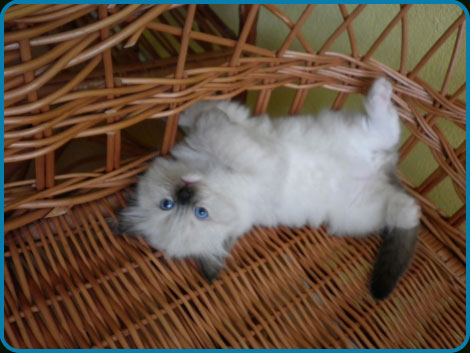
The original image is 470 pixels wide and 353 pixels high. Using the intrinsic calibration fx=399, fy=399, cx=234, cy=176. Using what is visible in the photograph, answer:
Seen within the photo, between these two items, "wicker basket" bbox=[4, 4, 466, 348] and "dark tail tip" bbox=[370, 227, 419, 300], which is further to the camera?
"dark tail tip" bbox=[370, 227, 419, 300]

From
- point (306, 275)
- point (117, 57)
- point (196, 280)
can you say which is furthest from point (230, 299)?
point (117, 57)

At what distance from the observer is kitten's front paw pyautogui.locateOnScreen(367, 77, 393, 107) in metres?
1.09

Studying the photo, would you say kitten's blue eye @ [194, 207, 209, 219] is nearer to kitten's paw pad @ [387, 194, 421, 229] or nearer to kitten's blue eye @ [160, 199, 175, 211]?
kitten's blue eye @ [160, 199, 175, 211]

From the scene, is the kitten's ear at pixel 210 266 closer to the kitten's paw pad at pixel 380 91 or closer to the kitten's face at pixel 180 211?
the kitten's face at pixel 180 211

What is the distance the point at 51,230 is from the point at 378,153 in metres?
0.94

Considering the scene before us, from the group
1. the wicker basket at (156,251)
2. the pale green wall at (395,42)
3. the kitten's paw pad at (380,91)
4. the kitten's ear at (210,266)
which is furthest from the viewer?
the pale green wall at (395,42)

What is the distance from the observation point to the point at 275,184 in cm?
112

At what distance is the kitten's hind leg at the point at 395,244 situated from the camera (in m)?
1.07

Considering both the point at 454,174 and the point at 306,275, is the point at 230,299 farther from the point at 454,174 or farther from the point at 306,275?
the point at 454,174

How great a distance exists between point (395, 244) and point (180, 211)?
0.61 metres

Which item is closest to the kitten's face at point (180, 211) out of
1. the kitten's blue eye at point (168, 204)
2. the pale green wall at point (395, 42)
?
the kitten's blue eye at point (168, 204)

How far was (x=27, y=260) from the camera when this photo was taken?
3.01ft

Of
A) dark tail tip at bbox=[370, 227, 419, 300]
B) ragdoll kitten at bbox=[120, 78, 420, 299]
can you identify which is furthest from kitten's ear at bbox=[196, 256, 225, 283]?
dark tail tip at bbox=[370, 227, 419, 300]

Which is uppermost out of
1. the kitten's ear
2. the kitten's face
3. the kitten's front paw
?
the kitten's front paw
